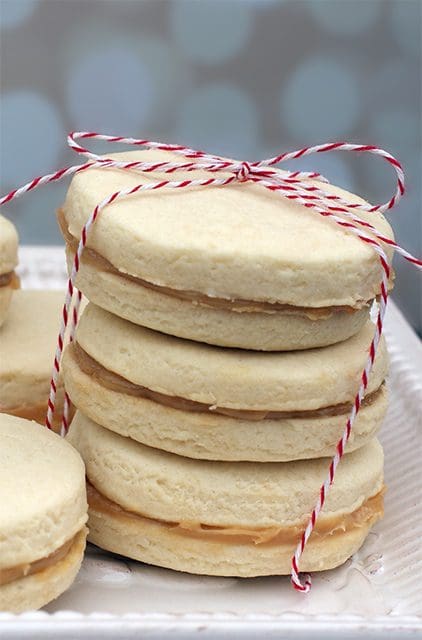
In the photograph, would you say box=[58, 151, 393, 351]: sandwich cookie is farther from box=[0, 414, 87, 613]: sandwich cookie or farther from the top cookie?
box=[0, 414, 87, 613]: sandwich cookie

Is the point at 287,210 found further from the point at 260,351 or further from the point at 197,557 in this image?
the point at 197,557

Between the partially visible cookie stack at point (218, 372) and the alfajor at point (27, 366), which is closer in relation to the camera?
the partially visible cookie stack at point (218, 372)

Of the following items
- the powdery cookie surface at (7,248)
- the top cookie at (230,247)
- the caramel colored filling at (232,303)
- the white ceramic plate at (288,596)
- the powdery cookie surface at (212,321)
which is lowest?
the white ceramic plate at (288,596)

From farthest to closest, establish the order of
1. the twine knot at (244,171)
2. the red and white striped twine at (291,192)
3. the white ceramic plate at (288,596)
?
the twine knot at (244,171)
the red and white striped twine at (291,192)
the white ceramic plate at (288,596)

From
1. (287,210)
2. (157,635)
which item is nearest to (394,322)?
(287,210)

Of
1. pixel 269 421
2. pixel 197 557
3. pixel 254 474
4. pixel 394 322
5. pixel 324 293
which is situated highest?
pixel 324 293

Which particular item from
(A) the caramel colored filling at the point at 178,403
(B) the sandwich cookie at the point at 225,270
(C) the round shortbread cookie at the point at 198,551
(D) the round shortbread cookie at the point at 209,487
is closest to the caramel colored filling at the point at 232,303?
(B) the sandwich cookie at the point at 225,270

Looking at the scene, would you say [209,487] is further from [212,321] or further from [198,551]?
[212,321]

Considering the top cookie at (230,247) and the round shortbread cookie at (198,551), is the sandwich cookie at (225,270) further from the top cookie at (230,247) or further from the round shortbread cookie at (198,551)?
the round shortbread cookie at (198,551)
